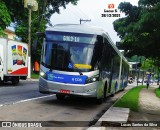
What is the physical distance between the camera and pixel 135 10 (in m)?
13.8

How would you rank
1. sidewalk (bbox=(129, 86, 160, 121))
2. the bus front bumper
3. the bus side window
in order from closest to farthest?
sidewalk (bbox=(129, 86, 160, 121)), the bus front bumper, the bus side window

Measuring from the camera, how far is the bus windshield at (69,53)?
1479 cm

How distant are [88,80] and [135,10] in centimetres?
320

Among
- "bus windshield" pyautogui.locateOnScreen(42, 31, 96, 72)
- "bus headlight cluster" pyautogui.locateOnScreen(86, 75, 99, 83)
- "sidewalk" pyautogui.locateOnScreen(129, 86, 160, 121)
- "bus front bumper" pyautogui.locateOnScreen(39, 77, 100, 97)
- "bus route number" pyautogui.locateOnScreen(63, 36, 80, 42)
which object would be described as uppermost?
"bus route number" pyautogui.locateOnScreen(63, 36, 80, 42)

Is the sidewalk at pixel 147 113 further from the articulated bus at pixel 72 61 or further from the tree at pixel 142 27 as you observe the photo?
the tree at pixel 142 27

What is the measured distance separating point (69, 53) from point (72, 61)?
348mm

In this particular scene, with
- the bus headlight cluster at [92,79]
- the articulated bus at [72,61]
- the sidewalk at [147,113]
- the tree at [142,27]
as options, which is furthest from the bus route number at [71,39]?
the sidewalk at [147,113]

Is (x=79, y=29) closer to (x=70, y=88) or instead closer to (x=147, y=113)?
(x=70, y=88)

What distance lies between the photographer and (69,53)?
14891 millimetres

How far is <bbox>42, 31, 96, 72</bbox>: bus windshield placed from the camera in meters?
14.8

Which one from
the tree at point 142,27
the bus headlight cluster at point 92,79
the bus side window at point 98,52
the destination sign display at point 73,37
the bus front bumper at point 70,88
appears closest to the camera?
the tree at point 142,27

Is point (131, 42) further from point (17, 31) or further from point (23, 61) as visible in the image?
point (17, 31)

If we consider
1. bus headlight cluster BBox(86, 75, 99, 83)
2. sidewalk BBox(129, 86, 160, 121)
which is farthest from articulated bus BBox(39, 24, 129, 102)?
sidewalk BBox(129, 86, 160, 121)

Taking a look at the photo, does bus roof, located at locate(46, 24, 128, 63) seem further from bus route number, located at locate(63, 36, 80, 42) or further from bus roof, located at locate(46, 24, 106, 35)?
bus route number, located at locate(63, 36, 80, 42)
